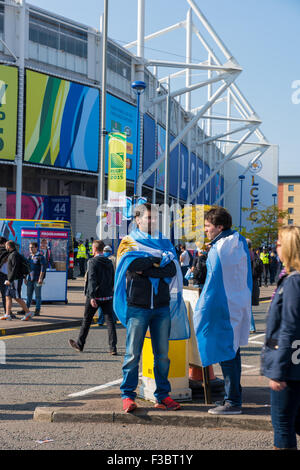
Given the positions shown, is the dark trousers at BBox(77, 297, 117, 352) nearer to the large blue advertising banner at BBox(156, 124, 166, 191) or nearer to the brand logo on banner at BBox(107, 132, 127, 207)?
the brand logo on banner at BBox(107, 132, 127, 207)

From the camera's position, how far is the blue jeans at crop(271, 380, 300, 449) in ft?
11.4

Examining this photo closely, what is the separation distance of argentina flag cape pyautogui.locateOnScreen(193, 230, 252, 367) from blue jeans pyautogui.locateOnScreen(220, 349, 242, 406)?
114mm

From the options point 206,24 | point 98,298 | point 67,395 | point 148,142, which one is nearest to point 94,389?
point 67,395

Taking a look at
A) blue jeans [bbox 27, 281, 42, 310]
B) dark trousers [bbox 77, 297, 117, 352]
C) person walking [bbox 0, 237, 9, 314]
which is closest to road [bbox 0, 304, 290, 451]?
dark trousers [bbox 77, 297, 117, 352]

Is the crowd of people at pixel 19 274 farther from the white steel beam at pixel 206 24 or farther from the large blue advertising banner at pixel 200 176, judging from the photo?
the large blue advertising banner at pixel 200 176

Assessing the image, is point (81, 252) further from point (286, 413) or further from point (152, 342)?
point (286, 413)

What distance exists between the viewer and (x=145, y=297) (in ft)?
17.3

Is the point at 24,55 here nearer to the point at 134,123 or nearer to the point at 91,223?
the point at 134,123

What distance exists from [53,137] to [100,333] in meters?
24.2

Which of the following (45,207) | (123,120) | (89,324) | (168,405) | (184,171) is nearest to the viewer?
(168,405)

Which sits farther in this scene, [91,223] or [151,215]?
[91,223]

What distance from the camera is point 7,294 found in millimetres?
12375

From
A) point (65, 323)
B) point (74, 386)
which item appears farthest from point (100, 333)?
point (74, 386)

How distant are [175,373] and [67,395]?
1.45m
